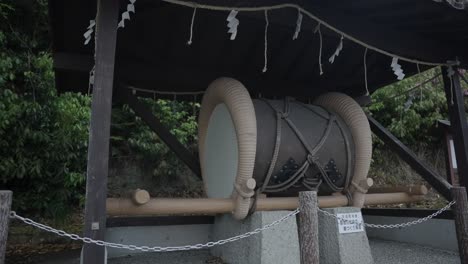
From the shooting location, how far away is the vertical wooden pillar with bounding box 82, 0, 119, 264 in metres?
2.25

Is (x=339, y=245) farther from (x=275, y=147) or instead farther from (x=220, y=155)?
(x=220, y=155)

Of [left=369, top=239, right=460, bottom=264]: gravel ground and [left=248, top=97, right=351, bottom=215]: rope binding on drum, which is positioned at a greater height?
[left=248, top=97, right=351, bottom=215]: rope binding on drum

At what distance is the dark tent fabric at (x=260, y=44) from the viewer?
3334mm

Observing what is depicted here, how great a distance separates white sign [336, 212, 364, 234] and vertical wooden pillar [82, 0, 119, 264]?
2.32 m

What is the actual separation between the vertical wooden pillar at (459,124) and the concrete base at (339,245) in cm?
148

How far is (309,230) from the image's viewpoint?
2.47m

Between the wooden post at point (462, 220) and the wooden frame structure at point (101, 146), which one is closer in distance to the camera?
the wooden frame structure at point (101, 146)

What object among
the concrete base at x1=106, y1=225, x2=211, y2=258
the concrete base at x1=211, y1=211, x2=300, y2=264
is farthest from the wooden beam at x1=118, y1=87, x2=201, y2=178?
the concrete base at x1=211, y1=211, x2=300, y2=264

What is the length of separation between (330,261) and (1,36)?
17.5 feet

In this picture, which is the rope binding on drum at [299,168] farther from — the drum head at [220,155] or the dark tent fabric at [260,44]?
the dark tent fabric at [260,44]

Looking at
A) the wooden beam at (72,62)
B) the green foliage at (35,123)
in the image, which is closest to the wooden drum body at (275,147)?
the wooden beam at (72,62)

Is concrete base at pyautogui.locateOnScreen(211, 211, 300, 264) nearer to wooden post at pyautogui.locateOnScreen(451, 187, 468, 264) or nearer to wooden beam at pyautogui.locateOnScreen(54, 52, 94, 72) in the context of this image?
wooden post at pyautogui.locateOnScreen(451, 187, 468, 264)

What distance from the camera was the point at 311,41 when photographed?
14.7ft

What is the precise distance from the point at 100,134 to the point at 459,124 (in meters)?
3.98
